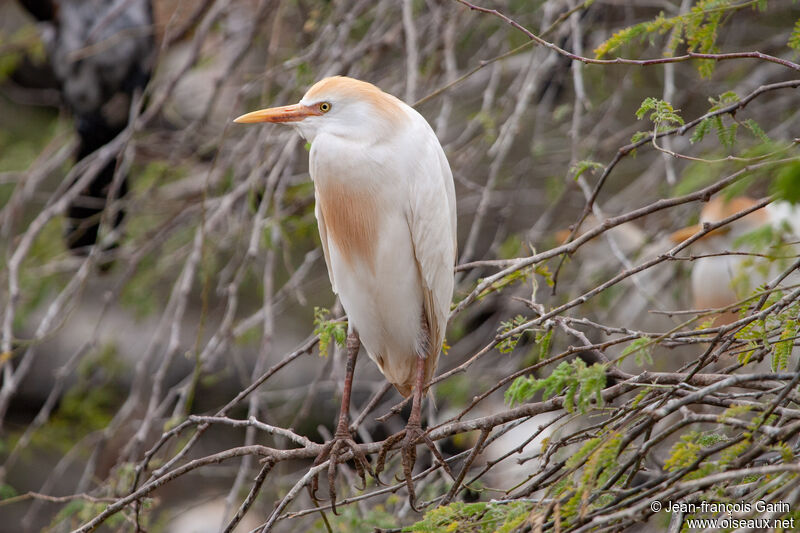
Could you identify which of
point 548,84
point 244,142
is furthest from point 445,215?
point 548,84

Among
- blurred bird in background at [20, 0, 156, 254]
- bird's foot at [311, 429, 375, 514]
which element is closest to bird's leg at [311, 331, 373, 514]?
bird's foot at [311, 429, 375, 514]

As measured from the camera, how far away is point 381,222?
54.4 inches

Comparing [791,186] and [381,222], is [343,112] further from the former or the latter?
[791,186]

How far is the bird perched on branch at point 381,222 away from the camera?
51.3 inches

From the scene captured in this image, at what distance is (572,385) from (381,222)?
0.56 metres

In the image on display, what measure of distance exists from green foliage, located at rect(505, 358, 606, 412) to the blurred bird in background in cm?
183

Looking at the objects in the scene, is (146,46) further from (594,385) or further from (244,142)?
(594,385)

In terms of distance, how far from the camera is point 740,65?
8.02 feet

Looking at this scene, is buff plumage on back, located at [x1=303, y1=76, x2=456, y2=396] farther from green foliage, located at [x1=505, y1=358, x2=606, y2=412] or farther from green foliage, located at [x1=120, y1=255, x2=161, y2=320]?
green foliage, located at [x1=120, y1=255, x2=161, y2=320]

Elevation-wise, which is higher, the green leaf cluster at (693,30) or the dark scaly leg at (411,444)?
the green leaf cluster at (693,30)

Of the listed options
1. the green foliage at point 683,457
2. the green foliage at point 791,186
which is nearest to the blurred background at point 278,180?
the green foliage at point 683,457

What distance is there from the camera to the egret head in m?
1.29

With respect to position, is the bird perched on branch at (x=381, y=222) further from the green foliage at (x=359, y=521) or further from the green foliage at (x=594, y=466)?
the green foliage at (x=594, y=466)

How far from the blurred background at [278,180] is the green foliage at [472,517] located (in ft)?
1.39
